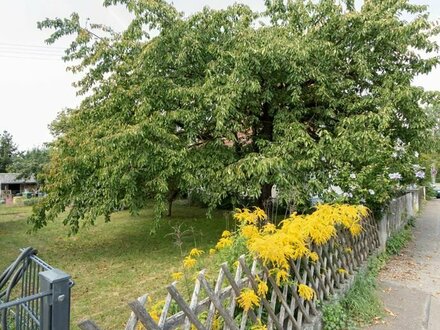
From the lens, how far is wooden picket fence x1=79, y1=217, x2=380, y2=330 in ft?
6.48

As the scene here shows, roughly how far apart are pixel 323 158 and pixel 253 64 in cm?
256

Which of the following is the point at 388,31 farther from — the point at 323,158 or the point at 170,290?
the point at 170,290

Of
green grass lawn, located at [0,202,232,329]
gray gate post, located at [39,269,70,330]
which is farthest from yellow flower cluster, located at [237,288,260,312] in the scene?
green grass lawn, located at [0,202,232,329]

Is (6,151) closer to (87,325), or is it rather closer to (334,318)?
(334,318)

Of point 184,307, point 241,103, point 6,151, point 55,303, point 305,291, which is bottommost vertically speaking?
point 305,291

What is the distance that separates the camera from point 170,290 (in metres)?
1.96

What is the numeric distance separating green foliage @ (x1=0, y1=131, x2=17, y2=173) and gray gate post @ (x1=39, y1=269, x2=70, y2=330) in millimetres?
51003

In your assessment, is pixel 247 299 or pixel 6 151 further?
pixel 6 151

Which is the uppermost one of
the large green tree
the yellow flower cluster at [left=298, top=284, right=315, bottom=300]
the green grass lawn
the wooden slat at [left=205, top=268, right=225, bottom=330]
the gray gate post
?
the large green tree

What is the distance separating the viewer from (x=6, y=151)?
1816 inches

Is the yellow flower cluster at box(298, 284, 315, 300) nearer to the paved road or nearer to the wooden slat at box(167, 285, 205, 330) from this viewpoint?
the wooden slat at box(167, 285, 205, 330)

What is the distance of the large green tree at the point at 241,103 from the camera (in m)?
6.57

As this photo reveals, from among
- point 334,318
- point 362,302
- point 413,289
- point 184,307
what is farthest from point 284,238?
point 413,289

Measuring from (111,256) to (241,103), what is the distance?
478 centimetres
